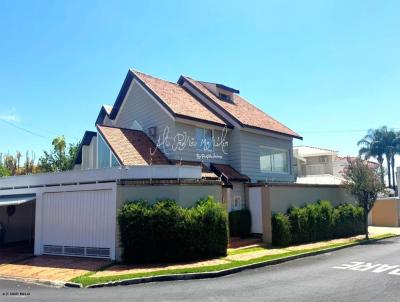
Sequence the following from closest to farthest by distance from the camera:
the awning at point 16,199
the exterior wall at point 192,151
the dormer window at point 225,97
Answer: the awning at point 16,199 → the exterior wall at point 192,151 → the dormer window at point 225,97

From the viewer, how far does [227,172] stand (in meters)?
21.8


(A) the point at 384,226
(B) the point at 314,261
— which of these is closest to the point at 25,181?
(B) the point at 314,261

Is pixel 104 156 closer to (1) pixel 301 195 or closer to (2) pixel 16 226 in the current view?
(2) pixel 16 226

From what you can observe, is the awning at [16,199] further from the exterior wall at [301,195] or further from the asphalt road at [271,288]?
the exterior wall at [301,195]

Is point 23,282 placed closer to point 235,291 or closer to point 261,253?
point 235,291

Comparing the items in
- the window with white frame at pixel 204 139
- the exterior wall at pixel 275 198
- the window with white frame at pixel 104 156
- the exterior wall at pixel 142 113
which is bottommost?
the exterior wall at pixel 275 198

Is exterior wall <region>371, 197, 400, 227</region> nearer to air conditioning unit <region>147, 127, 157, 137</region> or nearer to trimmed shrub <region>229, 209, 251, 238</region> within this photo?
trimmed shrub <region>229, 209, 251, 238</region>

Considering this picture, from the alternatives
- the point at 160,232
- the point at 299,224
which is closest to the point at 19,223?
the point at 160,232

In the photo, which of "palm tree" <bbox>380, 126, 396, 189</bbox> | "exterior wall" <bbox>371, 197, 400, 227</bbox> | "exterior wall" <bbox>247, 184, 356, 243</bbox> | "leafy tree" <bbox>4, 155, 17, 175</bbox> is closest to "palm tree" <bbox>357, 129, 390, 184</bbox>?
"palm tree" <bbox>380, 126, 396, 189</bbox>

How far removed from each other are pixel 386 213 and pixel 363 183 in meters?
12.9

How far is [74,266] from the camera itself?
14102mm

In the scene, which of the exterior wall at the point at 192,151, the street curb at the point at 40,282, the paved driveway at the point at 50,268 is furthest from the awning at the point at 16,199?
the exterior wall at the point at 192,151

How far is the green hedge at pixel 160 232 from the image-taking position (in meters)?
14.2

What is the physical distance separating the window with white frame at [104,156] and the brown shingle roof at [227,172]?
551 cm
